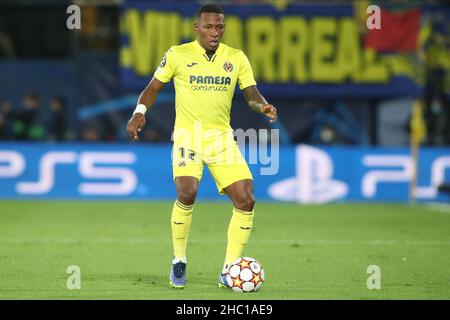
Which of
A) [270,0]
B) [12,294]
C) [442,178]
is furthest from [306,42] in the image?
[12,294]

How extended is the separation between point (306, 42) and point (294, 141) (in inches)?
84.2

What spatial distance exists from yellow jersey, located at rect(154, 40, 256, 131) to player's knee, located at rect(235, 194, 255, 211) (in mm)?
664

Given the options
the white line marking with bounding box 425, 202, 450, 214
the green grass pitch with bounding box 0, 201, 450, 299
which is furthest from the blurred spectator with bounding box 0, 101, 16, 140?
the white line marking with bounding box 425, 202, 450, 214

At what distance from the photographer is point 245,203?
868 centimetres

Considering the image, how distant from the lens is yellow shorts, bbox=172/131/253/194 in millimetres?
8695

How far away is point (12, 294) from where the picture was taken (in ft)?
26.6

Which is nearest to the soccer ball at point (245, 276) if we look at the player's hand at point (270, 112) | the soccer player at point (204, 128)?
the soccer player at point (204, 128)

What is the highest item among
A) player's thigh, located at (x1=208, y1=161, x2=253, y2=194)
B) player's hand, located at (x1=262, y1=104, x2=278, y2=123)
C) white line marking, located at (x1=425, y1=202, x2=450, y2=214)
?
player's hand, located at (x1=262, y1=104, x2=278, y2=123)

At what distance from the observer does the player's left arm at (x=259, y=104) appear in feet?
27.9

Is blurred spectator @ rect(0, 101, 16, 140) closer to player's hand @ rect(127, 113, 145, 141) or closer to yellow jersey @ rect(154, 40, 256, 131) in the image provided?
yellow jersey @ rect(154, 40, 256, 131)

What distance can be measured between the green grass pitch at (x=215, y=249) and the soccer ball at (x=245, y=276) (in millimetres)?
90

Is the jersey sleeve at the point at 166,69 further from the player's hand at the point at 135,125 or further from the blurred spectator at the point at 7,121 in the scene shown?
the blurred spectator at the point at 7,121
